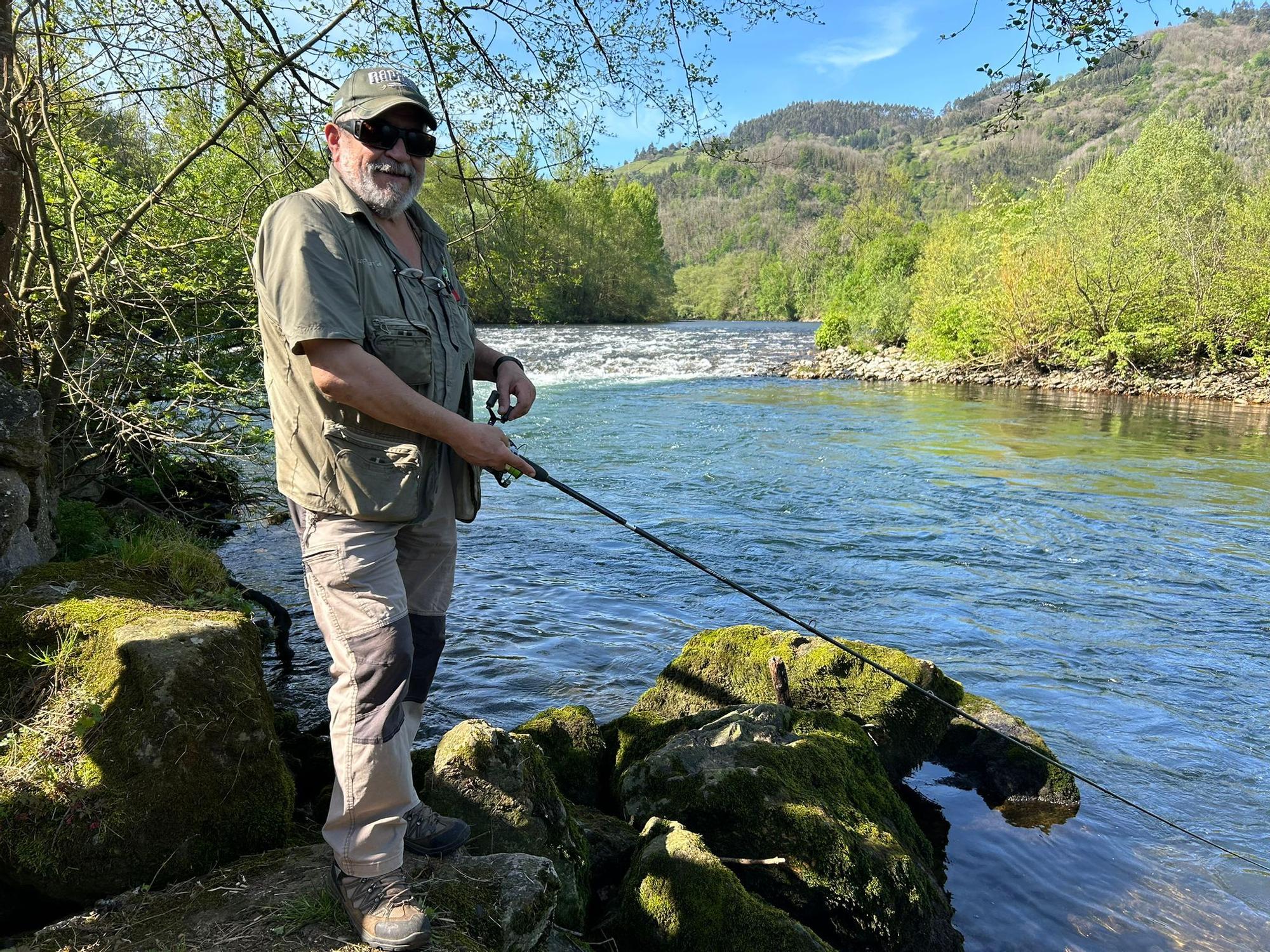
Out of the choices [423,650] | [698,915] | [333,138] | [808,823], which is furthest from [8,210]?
[808,823]

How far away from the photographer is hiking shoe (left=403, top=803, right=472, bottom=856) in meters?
2.92

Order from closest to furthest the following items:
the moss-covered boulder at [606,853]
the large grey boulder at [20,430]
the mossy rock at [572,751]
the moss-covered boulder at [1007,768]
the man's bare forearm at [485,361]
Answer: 1. the man's bare forearm at [485,361]
2. the moss-covered boulder at [606,853]
3. the large grey boulder at [20,430]
4. the mossy rock at [572,751]
5. the moss-covered boulder at [1007,768]

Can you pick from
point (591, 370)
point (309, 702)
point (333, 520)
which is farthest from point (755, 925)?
point (591, 370)

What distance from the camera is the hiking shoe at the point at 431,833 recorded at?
2922mm

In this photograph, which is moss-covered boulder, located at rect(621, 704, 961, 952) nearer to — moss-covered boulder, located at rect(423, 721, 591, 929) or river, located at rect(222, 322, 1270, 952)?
river, located at rect(222, 322, 1270, 952)

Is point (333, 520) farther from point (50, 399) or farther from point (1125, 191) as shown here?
point (1125, 191)

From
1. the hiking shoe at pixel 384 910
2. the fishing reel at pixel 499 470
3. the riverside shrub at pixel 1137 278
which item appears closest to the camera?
the hiking shoe at pixel 384 910

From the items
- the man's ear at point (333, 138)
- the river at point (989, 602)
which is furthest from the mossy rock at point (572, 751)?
the man's ear at point (333, 138)

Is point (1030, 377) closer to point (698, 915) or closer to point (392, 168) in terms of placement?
point (698, 915)

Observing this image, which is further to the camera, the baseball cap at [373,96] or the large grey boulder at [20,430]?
the large grey boulder at [20,430]

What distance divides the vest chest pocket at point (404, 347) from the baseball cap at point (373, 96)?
1.96ft

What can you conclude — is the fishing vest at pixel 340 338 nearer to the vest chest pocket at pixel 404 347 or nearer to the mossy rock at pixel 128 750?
the vest chest pocket at pixel 404 347

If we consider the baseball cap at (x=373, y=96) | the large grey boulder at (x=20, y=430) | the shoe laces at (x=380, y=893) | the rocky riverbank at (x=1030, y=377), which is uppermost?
the baseball cap at (x=373, y=96)

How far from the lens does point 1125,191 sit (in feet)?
115
